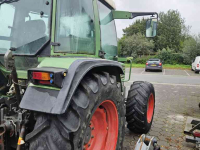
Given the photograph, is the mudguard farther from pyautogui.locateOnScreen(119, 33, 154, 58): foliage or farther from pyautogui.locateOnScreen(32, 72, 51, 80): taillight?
pyautogui.locateOnScreen(119, 33, 154, 58): foliage

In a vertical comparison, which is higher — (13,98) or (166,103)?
(13,98)

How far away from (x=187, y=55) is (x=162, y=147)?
2543 cm

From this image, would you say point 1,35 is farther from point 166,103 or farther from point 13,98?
point 166,103

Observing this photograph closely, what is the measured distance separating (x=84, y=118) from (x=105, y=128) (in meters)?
0.72

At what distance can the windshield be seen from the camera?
1893 mm

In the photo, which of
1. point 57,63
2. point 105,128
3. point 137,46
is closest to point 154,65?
point 137,46

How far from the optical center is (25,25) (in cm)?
203

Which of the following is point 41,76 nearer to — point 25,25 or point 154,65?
point 25,25

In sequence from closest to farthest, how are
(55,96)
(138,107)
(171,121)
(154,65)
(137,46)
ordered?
(55,96)
(138,107)
(171,121)
(154,65)
(137,46)

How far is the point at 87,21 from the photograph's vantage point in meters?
2.19

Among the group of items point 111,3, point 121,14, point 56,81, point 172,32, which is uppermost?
point 172,32

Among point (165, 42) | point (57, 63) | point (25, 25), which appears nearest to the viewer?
point (57, 63)

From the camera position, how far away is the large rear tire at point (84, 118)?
132 cm

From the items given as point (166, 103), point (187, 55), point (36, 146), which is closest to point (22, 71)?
point (36, 146)
